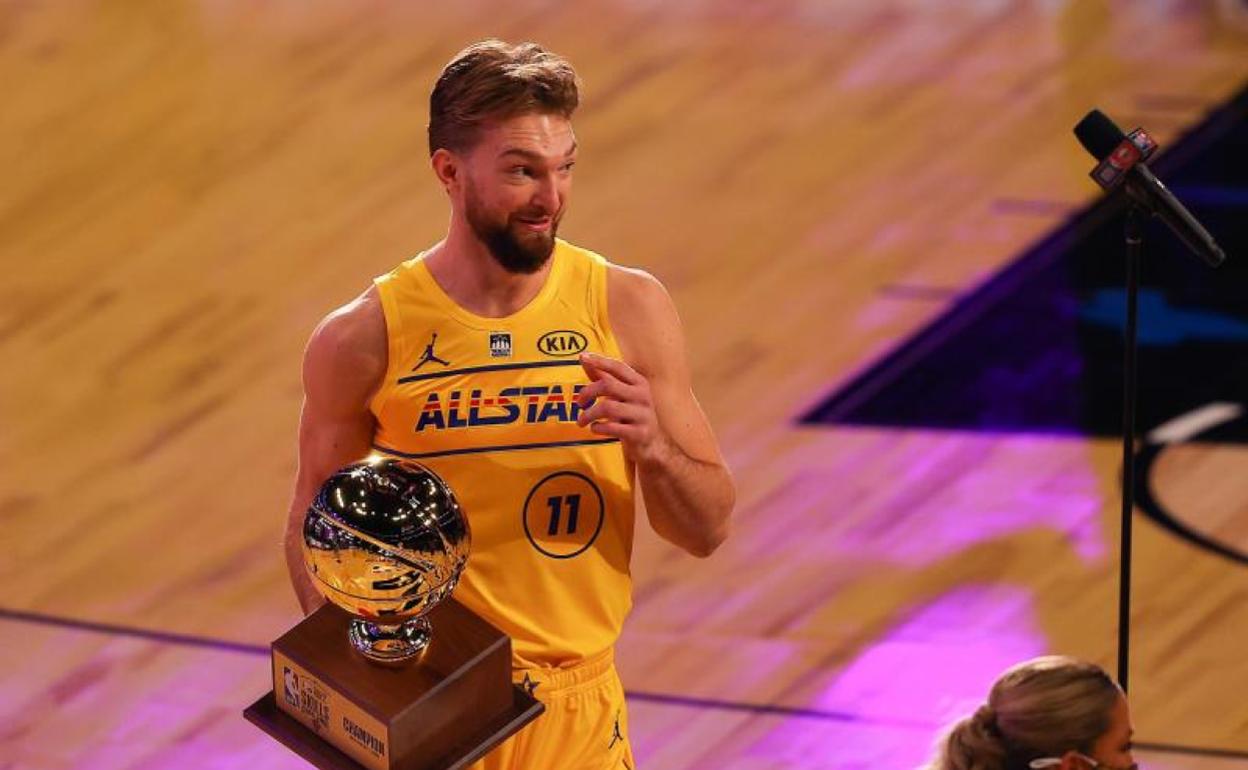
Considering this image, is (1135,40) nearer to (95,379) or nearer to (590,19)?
(590,19)

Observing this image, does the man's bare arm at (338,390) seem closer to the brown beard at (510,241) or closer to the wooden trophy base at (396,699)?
the brown beard at (510,241)

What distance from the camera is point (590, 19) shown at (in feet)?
29.1

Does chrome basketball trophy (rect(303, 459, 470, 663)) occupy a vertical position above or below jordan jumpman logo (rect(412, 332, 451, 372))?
below

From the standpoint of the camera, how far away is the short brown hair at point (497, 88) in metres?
3.28

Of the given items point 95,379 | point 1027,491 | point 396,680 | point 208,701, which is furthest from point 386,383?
point 95,379

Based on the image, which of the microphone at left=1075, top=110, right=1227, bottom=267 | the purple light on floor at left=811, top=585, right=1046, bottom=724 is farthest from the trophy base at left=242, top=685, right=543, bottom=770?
the purple light on floor at left=811, top=585, right=1046, bottom=724

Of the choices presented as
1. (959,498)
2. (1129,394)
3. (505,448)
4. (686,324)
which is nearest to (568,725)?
(505,448)

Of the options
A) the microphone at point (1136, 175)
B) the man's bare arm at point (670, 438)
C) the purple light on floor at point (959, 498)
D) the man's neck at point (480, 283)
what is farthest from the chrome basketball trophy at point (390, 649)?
the purple light on floor at point (959, 498)

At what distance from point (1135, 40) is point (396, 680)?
21.0ft

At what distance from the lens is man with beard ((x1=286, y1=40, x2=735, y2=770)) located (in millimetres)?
3387

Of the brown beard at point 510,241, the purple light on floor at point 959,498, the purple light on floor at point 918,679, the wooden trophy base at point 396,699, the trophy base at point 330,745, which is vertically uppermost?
the brown beard at point 510,241

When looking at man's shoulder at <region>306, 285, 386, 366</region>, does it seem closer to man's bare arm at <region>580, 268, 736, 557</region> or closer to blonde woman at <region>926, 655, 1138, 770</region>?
man's bare arm at <region>580, 268, 736, 557</region>

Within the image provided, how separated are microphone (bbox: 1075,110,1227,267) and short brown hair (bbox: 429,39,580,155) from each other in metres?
0.91

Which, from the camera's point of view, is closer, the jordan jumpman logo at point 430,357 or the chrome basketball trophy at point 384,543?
the chrome basketball trophy at point 384,543
